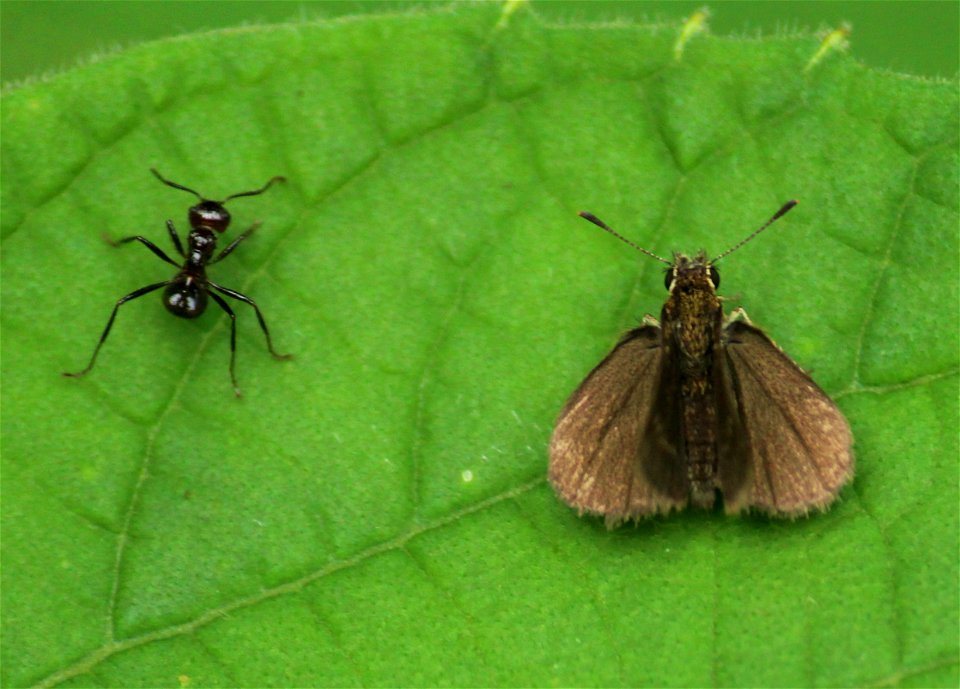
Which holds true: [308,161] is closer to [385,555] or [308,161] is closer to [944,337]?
[385,555]

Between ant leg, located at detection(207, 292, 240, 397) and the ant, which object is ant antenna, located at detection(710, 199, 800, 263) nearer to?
the ant

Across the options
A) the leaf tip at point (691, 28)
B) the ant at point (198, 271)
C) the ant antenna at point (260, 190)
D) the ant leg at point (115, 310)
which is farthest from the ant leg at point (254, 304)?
the leaf tip at point (691, 28)

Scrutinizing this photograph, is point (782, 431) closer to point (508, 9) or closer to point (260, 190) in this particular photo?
point (508, 9)

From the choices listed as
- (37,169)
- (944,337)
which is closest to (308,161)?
(37,169)

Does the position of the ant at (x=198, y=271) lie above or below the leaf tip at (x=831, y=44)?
below

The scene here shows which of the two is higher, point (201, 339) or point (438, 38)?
point (438, 38)

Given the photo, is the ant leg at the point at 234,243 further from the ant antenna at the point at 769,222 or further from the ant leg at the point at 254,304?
the ant antenna at the point at 769,222
